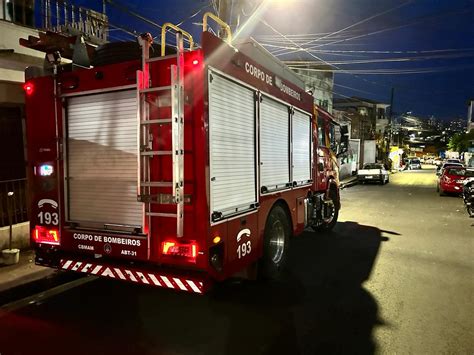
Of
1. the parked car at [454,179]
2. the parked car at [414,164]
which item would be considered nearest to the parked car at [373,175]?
the parked car at [454,179]

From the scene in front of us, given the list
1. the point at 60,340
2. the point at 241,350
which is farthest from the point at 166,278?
the point at 60,340

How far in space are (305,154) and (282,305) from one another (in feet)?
10.8

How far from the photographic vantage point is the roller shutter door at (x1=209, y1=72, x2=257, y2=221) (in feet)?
12.5

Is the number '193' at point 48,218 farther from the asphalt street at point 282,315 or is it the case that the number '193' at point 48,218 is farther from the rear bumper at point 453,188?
the rear bumper at point 453,188

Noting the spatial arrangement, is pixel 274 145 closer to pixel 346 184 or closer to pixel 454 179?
pixel 454 179

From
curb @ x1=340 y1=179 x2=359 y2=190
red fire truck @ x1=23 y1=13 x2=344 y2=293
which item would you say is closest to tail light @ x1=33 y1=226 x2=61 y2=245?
red fire truck @ x1=23 y1=13 x2=344 y2=293

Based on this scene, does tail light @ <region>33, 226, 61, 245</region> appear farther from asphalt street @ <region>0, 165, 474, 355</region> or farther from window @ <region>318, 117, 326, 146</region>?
window @ <region>318, 117, 326, 146</region>

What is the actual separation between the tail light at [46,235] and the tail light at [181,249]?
1.54 m

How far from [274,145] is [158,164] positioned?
214 cm

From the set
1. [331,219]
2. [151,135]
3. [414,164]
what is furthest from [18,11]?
[414,164]

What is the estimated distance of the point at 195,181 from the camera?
367cm

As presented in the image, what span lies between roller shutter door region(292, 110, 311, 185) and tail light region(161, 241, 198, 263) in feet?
10.1

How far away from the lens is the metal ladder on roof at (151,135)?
354cm

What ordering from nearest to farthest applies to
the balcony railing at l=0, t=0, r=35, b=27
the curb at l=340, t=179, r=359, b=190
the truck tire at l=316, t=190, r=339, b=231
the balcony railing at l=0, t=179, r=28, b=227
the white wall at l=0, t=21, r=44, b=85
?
the balcony railing at l=0, t=179, r=28, b=227 < the white wall at l=0, t=21, r=44, b=85 < the balcony railing at l=0, t=0, r=35, b=27 < the truck tire at l=316, t=190, r=339, b=231 < the curb at l=340, t=179, r=359, b=190
